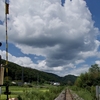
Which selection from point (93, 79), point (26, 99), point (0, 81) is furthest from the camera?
point (93, 79)

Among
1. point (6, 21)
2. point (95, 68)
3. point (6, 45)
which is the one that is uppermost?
point (95, 68)

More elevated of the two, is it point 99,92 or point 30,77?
point 30,77

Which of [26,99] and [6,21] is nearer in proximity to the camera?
[6,21]

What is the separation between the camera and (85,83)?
63.5 meters

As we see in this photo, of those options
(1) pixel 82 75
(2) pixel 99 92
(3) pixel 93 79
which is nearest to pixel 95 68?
(1) pixel 82 75

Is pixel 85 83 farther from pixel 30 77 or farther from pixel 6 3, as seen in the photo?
pixel 30 77

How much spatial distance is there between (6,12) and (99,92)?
38.3 feet

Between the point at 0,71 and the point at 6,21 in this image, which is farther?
the point at 6,21

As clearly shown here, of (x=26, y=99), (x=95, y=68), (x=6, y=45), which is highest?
(x=95, y=68)

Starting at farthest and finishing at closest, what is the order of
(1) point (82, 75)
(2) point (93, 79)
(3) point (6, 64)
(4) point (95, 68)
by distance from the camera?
(4) point (95, 68), (1) point (82, 75), (2) point (93, 79), (3) point (6, 64)

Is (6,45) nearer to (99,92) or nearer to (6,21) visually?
(6,21)

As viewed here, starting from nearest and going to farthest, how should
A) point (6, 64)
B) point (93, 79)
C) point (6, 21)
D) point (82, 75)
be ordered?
point (6, 64) → point (6, 21) → point (93, 79) → point (82, 75)

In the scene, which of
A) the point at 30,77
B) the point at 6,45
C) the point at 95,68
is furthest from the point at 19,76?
the point at 6,45

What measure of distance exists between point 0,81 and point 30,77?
158786 mm
